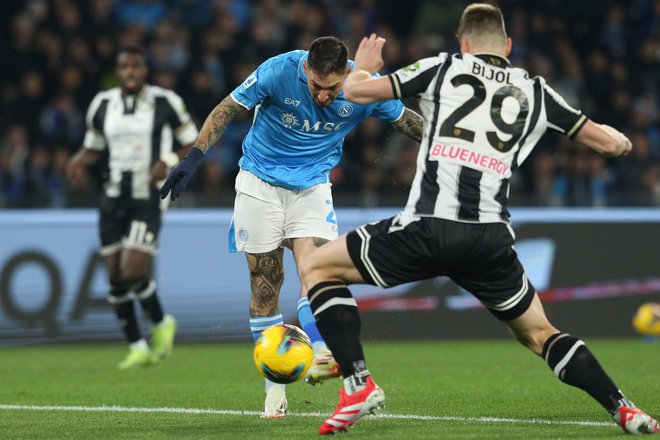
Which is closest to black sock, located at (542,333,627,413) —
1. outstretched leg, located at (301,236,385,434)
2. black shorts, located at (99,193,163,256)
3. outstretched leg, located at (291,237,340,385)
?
outstretched leg, located at (301,236,385,434)

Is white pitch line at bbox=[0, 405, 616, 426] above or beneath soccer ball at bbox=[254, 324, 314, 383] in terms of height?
A: beneath

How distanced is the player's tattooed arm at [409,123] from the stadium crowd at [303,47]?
223 inches

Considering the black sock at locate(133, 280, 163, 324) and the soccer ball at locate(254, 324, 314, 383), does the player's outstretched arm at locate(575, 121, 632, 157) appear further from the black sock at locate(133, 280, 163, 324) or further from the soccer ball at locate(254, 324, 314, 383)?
the black sock at locate(133, 280, 163, 324)

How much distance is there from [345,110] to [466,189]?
1618 millimetres

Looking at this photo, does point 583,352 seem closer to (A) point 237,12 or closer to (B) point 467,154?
(B) point 467,154

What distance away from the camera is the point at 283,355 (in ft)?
20.8

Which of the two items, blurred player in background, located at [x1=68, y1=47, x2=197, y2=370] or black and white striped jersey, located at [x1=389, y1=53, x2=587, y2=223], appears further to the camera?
blurred player in background, located at [x1=68, y1=47, x2=197, y2=370]

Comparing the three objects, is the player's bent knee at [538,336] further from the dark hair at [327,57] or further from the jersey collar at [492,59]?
the dark hair at [327,57]

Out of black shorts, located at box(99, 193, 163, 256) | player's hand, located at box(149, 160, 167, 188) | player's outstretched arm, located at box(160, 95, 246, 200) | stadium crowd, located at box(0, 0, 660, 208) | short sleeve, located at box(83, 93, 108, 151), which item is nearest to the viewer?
player's outstretched arm, located at box(160, 95, 246, 200)

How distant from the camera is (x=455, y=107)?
5621mm

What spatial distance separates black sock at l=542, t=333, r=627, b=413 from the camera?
18.6ft

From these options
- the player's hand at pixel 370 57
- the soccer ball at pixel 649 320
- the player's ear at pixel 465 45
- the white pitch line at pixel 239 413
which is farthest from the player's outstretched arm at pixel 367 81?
the soccer ball at pixel 649 320

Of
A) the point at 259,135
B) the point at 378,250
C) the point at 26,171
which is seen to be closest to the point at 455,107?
the point at 378,250

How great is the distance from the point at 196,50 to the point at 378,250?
1103 cm
